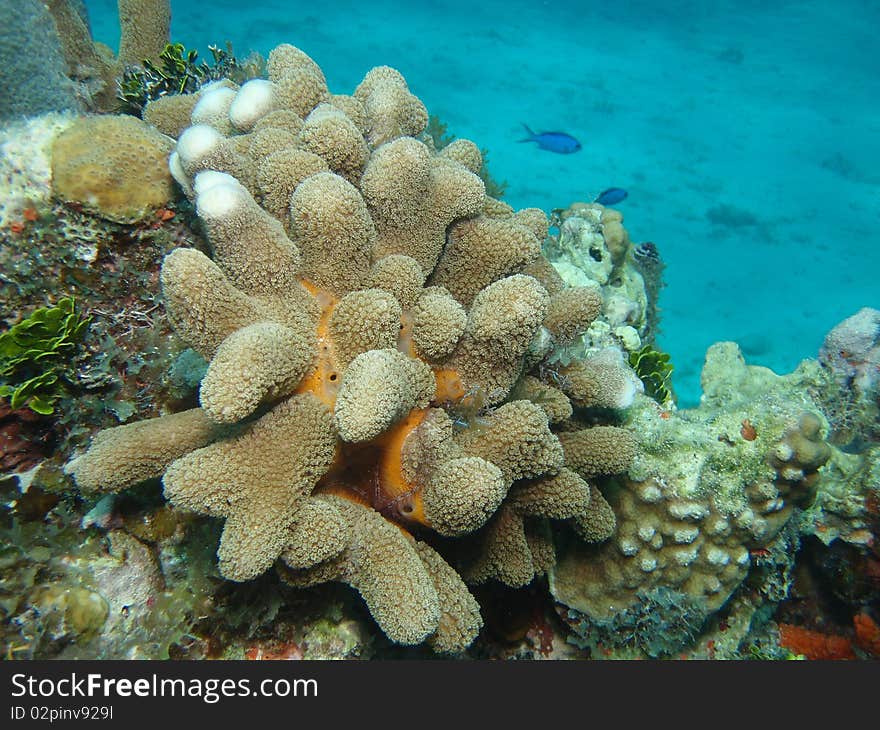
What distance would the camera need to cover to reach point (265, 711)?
2.04 m

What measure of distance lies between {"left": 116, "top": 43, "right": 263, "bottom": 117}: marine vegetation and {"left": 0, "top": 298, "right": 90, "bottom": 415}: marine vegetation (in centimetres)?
309

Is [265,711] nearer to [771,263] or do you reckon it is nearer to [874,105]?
[771,263]

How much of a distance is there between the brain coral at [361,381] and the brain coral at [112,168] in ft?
0.57

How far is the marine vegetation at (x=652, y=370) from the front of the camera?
501 centimetres

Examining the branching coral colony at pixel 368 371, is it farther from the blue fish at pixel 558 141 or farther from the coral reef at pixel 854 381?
the blue fish at pixel 558 141

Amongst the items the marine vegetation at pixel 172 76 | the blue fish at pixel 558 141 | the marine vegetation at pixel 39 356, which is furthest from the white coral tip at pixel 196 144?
the blue fish at pixel 558 141

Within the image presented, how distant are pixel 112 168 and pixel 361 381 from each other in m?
1.88

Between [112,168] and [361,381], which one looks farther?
[112,168]

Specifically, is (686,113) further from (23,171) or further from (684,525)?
(23,171)

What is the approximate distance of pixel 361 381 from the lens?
6.15ft

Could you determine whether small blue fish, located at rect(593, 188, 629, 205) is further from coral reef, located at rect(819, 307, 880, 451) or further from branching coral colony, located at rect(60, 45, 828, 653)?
branching coral colony, located at rect(60, 45, 828, 653)

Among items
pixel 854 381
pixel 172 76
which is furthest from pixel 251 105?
pixel 854 381

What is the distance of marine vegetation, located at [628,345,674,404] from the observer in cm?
501

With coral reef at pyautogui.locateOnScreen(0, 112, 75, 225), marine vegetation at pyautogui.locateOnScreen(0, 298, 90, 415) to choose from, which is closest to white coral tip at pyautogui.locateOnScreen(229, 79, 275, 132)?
coral reef at pyautogui.locateOnScreen(0, 112, 75, 225)
